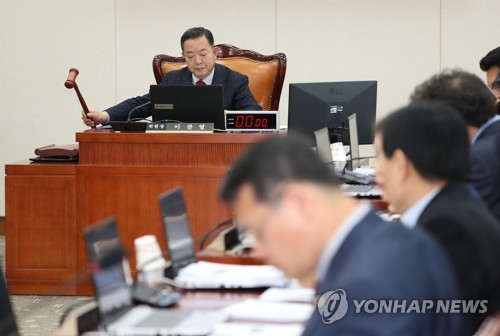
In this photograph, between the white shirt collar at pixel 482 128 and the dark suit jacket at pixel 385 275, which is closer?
the dark suit jacket at pixel 385 275

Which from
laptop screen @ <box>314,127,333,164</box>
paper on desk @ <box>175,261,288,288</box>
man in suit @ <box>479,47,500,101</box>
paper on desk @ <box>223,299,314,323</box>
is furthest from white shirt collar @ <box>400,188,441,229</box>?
man in suit @ <box>479,47,500,101</box>

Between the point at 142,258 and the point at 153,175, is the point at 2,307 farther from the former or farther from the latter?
the point at 153,175

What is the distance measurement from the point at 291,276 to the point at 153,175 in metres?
3.42

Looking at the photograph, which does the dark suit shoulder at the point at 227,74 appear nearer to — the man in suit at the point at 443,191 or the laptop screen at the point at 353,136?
the laptop screen at the point at 353,136

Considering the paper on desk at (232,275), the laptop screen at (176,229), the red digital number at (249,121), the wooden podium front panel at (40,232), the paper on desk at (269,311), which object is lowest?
the wooden podium front panel at (40,232)

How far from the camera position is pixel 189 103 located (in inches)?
184

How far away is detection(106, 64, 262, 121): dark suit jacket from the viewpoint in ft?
17.8

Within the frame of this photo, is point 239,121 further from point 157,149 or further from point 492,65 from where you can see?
point 492,65

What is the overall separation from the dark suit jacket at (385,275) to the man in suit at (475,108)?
154 centimetres

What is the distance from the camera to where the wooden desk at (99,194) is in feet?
15.3

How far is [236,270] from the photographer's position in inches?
106

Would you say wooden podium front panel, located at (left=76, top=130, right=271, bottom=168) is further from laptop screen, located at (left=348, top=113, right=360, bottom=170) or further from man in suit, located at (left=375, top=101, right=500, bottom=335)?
man in suit, located at (left=375, top=101, right=500, bottom=335)

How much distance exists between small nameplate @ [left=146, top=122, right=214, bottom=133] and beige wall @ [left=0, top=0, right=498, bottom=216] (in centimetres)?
237

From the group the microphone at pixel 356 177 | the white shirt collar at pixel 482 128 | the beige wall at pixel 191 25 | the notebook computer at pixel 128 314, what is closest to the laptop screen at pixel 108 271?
the notebook computer at pixel 128 314
